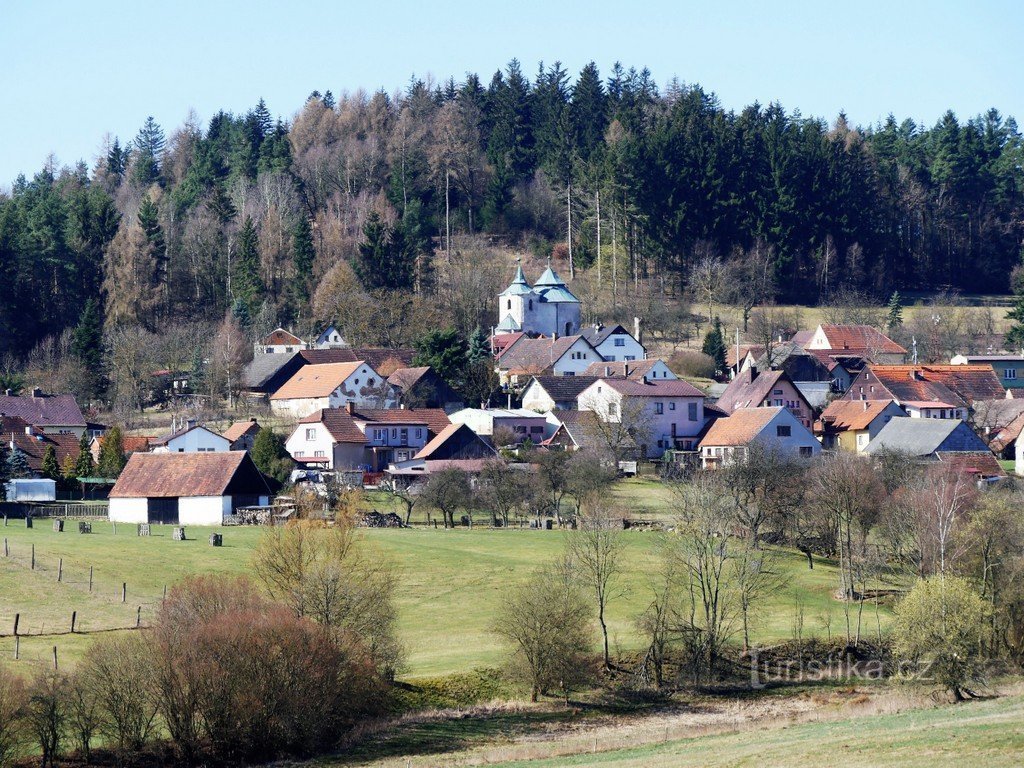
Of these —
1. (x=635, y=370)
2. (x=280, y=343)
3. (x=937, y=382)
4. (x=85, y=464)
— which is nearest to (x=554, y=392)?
(x=635, y=370)

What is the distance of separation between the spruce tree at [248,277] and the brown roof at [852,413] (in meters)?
39.1

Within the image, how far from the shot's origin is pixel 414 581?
4544 cm

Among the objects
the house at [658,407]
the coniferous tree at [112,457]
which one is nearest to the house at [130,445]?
the coniferous tree at [112,457]

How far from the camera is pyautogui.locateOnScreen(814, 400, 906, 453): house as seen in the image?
2896 inches

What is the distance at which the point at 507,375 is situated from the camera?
88250 mm

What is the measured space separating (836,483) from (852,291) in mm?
58925

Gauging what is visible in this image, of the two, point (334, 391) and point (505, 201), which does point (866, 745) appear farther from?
point (505, 201)

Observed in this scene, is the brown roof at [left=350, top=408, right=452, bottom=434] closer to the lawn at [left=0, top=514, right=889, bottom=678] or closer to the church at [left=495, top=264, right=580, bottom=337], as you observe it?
the lawn at [left=0, top=514, right=889, bottom=678]

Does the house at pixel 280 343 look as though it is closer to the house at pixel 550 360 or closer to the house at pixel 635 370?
the house at pixel 550 360

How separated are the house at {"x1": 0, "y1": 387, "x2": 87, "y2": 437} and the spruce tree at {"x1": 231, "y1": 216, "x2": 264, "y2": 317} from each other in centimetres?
1952

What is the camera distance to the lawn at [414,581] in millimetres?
38594

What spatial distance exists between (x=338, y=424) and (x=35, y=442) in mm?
14433

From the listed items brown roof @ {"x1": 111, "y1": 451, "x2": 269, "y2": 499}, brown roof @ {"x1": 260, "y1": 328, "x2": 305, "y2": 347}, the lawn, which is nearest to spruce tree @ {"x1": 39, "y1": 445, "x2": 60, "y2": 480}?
brown roof @ {"x1": 111, "y1": 451, "x2": 269, "y2": 499}

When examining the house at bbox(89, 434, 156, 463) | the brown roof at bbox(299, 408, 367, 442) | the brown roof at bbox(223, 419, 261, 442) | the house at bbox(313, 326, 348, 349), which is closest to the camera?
the house at bbox(89, 434, 156, 463)
